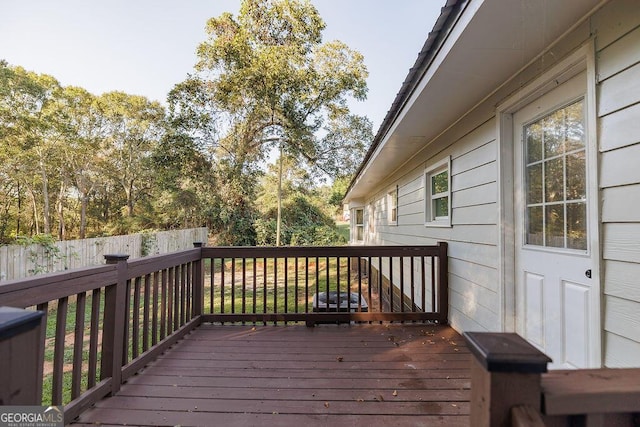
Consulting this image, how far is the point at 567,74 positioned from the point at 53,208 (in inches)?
832

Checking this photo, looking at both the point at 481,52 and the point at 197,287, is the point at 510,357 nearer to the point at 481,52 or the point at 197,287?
the point at 481,52

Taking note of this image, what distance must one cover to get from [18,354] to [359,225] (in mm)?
12594

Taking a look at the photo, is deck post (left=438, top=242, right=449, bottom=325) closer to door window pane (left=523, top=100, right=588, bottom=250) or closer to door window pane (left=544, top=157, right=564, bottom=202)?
door window pane (left=523, top=100, right=588, bottom=250)

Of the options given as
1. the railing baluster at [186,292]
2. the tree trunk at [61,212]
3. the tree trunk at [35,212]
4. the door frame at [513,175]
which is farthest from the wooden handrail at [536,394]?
the tree trunk at [35,212]

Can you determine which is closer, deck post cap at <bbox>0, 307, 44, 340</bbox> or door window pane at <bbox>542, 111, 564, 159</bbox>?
deck post cap at <bbox>0, 307, 44, 340</bbox>

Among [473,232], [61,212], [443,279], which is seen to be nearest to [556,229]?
[473,232]

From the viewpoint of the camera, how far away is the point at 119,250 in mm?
8672

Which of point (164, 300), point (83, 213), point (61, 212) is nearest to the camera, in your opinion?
point (164, 300)

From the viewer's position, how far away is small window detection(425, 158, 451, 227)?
3713 mm

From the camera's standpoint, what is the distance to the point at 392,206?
6875 mm

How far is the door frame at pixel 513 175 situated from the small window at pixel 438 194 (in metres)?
1.07

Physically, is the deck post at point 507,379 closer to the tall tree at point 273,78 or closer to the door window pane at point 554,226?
the door window pane at point 554,226

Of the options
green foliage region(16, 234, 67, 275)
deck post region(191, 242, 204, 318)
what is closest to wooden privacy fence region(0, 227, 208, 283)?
green foliage region(16, 234, 67, 275)

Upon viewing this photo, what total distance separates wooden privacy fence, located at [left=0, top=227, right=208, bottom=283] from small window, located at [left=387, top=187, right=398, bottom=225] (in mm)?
5076
